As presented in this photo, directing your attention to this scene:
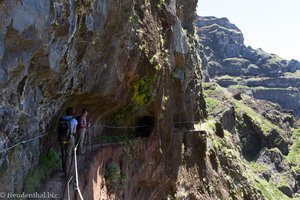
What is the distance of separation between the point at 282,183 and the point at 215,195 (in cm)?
4108

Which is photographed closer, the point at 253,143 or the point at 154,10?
the point at 154,10

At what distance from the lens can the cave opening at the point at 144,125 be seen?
22245mm

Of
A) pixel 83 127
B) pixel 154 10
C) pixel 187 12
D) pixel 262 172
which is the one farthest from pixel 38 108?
pixel 262 172

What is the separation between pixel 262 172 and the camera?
212 ft

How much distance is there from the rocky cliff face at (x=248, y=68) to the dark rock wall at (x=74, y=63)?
116619 mm

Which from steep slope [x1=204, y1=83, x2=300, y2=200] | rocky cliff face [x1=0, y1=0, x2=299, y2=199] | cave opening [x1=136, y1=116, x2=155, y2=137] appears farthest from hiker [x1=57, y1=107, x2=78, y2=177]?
steep slope [x1=204, y1=83, x2=300, y2=200]

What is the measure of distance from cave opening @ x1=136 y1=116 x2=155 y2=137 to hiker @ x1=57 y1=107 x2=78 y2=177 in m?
9.40

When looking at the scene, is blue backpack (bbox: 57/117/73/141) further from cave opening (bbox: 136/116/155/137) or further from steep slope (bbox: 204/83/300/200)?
steep slope (bbox: 204/83/300/200)

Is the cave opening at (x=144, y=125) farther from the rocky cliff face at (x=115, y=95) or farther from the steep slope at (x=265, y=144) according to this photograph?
Result: the steep slope at (x=265, y=144)

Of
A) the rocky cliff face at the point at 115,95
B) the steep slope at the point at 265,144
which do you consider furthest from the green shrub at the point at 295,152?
the rocky cliff face at the point at 115,95

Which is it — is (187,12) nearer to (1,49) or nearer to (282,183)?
(1,49)

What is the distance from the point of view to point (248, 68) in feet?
519

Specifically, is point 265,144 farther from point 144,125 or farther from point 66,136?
point 66,136

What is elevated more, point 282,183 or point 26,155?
point 26,155
